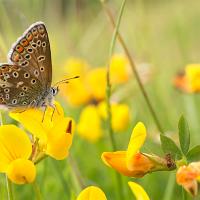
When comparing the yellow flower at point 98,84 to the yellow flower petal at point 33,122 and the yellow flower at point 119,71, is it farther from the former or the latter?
the yellow flower petal at point 33,122

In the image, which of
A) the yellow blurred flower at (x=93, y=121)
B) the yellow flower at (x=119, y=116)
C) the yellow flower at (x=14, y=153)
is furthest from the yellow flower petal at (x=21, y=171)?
the yellow blurred flower at (x=93, y=121)

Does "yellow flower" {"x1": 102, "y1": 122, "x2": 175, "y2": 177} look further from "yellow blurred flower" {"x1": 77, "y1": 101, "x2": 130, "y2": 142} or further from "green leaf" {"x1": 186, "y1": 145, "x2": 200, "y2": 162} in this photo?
"yellow blurred flower" {"x1": 77, "y1": 101, "x2": 130, "y2": 142}

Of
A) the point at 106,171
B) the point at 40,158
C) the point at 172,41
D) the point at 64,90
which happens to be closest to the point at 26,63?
the point at 40,158

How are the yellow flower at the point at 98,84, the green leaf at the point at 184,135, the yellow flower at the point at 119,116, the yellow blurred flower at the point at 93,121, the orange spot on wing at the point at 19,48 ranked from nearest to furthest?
1. the green leaf at the point at 184,135
2. the orange spot on wing at the point at 19,48
3. the yellow flower at the point at 119,116
4. the yellow blurred flower at the point at 93,121
5. the yellow flower at the point at 98,84

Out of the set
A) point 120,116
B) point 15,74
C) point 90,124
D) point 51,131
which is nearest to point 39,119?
point 51,131

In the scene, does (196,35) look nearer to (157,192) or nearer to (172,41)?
(172,41)

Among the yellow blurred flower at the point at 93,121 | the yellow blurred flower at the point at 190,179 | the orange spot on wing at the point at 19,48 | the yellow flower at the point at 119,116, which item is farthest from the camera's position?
the yellow blurred flower at the point at 93,121

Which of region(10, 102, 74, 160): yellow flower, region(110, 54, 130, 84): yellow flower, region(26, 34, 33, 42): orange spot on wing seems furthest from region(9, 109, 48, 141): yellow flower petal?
region(110, 54, 130, 84): yellow flower
